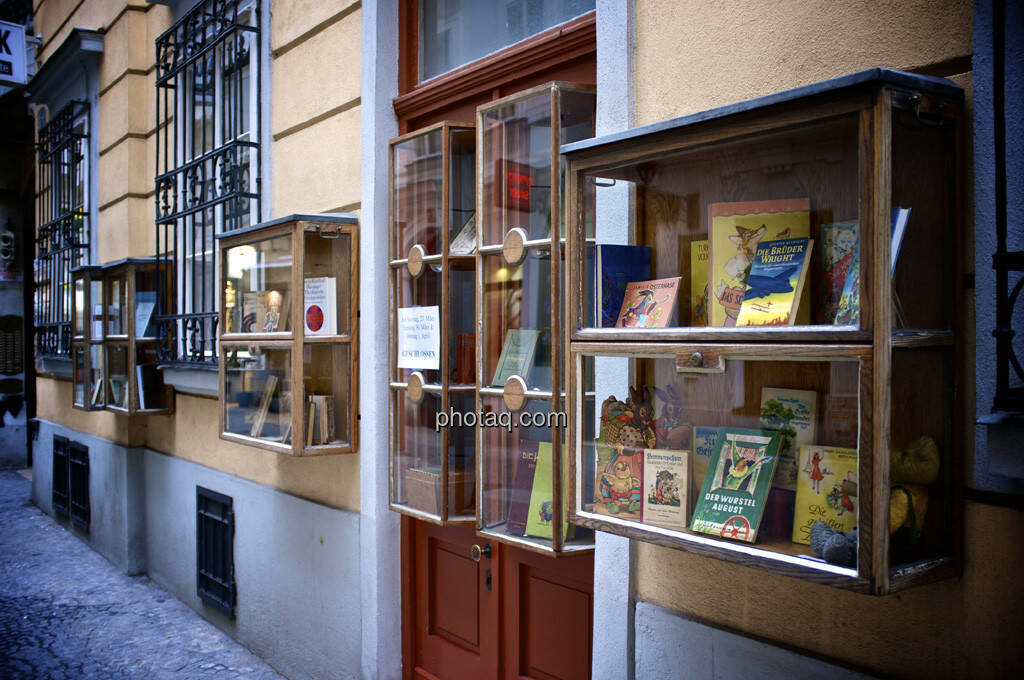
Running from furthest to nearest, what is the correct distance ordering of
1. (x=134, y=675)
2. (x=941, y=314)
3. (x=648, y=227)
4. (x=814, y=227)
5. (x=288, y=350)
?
(x=134, y=675) → (x=288, y=350) → (x=648, y=227) → (x=814, y=227) → (x=941, y=314)

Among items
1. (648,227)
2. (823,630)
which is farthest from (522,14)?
A: (823,630)

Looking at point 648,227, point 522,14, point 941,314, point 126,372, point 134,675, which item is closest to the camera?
point 941,314

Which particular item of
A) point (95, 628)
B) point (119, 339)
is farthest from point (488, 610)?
point (119, 339)

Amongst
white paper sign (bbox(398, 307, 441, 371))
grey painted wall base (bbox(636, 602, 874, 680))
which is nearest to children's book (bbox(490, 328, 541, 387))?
white paper sign (bbox(398, 307, 441, 371))

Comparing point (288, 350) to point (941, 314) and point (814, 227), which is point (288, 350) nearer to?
point (814, 227)

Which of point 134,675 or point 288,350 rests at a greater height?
point 288,350

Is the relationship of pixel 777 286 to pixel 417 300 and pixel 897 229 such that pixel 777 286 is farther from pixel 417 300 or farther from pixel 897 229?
pixel 417 300

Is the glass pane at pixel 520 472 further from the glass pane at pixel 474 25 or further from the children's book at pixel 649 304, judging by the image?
the glass pane at pixel 474 25

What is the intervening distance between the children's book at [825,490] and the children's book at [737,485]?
3.3 inches

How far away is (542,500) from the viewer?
3053 mm

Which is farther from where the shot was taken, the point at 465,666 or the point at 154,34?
the point at 154,34

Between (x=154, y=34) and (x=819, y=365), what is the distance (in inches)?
249

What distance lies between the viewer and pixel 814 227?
2016 mm

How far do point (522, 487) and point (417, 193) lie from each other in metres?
1.43
